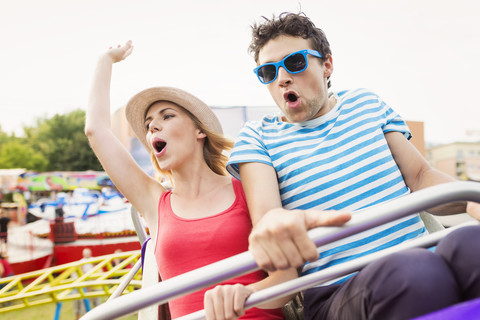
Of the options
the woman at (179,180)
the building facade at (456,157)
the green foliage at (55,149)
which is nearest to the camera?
the woman at (179,180)

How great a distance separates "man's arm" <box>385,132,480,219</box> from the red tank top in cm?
69

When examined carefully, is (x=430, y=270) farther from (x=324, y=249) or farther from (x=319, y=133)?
(x=319, y=133)

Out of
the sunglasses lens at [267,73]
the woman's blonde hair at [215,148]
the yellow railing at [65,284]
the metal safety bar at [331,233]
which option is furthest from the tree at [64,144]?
the metal safety bar at [331,233]

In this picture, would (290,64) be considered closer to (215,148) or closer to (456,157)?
(215,148)

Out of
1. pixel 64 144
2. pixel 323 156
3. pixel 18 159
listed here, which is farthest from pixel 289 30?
pixel 64 144

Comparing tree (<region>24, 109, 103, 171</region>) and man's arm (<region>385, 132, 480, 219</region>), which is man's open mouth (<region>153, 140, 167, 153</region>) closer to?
man's arm (<region>385, 132, 480, 219</region>)

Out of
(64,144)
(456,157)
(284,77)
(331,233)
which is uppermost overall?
(64,144)

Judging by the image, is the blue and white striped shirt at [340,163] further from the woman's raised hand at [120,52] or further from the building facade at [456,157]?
the building facade at [456,157]

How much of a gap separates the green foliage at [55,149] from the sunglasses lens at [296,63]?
42855mm

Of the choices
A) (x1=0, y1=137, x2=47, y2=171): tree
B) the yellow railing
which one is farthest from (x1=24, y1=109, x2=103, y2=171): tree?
the yellow railing

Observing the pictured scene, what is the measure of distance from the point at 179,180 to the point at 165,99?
424 millimetres

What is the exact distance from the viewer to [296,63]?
5.25ft

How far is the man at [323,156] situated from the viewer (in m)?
1.35

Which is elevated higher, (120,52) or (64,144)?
(64,144)
